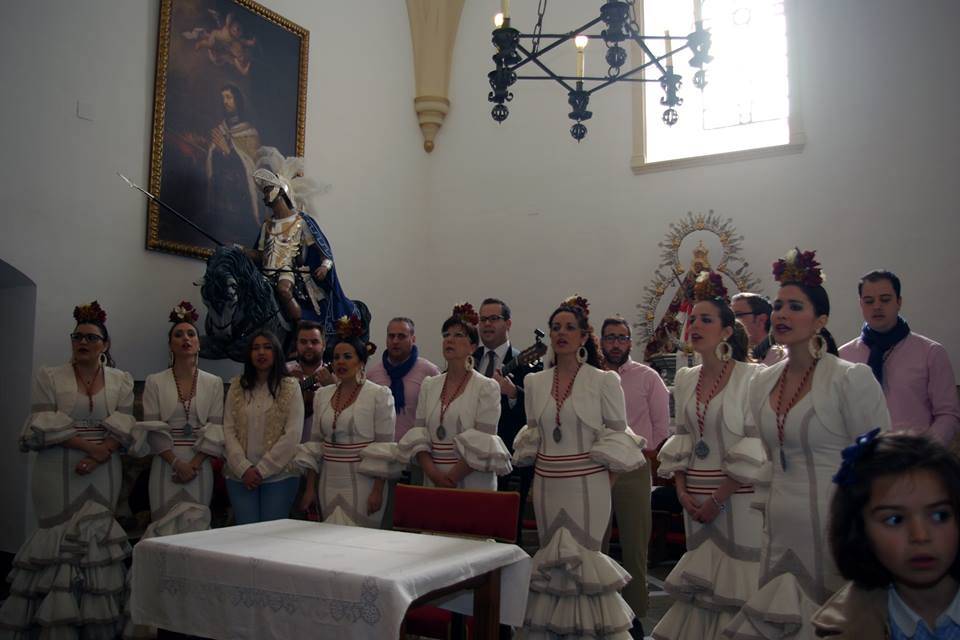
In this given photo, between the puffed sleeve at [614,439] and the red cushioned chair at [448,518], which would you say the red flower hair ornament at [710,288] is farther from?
the red cushioned chair at [448,518]

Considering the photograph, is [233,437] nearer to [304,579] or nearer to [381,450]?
[381,450]

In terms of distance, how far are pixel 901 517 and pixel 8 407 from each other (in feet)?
23.0

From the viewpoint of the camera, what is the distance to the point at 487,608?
10.1ft

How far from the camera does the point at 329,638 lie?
2713 mm

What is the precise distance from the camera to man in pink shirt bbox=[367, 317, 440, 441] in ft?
19.9

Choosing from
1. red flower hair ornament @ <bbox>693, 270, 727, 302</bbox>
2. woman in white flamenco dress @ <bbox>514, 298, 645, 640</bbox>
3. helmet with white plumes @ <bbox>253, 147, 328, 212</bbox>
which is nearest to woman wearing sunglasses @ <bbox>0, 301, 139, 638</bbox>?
woman in white flamenco dress @ <bbox>514, 298, 645, 640</bbox>

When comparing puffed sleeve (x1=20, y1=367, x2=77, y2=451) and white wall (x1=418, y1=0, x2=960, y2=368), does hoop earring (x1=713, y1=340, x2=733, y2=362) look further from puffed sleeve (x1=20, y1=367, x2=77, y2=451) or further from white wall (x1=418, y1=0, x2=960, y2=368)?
white wall (x1=418, y1=0, x2=960, y2=368)

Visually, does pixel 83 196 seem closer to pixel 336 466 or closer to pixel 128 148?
pixel 128 148

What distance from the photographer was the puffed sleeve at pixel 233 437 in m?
5.03

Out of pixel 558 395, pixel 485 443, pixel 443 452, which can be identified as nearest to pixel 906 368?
pixel 558 395

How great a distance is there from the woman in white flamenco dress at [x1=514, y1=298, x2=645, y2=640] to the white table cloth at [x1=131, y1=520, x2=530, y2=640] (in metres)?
0.85

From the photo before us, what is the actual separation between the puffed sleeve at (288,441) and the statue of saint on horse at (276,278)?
6.66ft

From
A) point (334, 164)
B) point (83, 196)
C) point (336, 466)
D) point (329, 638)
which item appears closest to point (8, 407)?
Result: point (83, 196)

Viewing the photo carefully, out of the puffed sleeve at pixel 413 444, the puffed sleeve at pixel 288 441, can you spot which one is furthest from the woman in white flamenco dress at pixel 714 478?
the puffed sleeve at pixel 288 441
